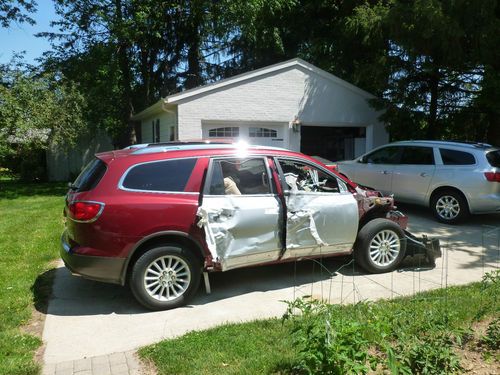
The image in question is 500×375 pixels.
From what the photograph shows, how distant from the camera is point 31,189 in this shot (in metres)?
17.0

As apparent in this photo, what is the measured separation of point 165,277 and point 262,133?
Answer: 33.1 feet

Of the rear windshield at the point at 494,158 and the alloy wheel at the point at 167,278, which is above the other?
the rear windshield at the point at 494,158

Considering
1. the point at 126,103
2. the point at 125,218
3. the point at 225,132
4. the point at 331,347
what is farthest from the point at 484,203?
the point at 126,103

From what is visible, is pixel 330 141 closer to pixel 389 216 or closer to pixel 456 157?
pixel 456 157

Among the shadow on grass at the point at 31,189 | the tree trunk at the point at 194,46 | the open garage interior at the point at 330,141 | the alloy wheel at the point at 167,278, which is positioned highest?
the tree trunk at the point at 194,46

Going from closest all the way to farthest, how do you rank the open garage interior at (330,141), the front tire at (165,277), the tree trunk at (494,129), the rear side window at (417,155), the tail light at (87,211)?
the tail light at (87,211)
the front tire at (165,277)
the rear side window at (417,155)
the tree trunk at (494,129)
the open garage interior at (330,141)

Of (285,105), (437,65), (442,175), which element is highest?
(437,65)

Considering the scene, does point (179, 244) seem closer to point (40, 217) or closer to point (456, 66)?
point (40, 217)

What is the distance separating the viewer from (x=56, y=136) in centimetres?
1647

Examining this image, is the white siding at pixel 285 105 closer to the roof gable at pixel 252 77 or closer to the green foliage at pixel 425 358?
the roof gable at pixel 252 77

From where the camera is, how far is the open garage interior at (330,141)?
16484 millimetres

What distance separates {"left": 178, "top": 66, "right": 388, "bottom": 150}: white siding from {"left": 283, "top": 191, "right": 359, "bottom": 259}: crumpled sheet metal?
8332 millimetres

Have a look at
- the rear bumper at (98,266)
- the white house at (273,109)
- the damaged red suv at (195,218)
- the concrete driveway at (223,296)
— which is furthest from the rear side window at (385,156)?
the rear bumper at (98,266)

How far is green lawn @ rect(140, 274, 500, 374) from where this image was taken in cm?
299
